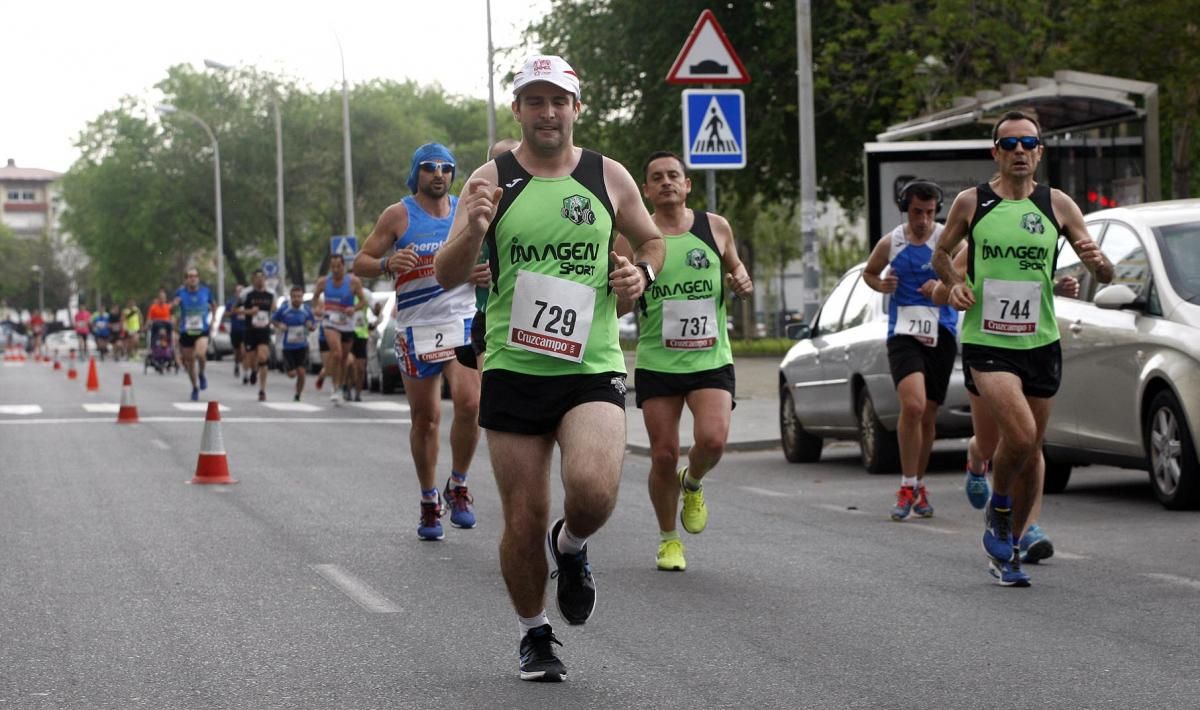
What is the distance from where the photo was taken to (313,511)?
1234cm

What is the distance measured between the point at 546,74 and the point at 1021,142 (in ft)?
10.7

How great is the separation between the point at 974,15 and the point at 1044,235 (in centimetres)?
2003

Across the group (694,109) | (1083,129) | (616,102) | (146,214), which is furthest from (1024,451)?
(146,214)

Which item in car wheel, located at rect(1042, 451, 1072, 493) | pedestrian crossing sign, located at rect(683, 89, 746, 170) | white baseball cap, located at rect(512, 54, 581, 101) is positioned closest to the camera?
white baseball cap, located at rect(512, 54, 581, 101)

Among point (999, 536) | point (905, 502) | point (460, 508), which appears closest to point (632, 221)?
point (999, 536)

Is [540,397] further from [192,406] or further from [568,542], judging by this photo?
[192,406]

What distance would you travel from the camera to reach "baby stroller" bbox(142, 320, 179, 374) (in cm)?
4281

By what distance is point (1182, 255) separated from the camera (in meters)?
11.9

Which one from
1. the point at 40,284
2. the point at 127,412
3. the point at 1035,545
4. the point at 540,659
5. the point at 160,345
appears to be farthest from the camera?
the point at 40,284

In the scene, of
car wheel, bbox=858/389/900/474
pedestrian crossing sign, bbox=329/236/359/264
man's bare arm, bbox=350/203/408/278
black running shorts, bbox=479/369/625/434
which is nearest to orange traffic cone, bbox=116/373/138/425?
car wheel, bbox=858/389/900/474

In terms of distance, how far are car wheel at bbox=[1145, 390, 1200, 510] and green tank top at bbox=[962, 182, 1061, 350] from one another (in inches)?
103

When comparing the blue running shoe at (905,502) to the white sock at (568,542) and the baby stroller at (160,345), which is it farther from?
the baby stroller at (160,345)

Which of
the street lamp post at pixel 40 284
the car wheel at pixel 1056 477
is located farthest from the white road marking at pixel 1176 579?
the street lamp post at pixel 40 284

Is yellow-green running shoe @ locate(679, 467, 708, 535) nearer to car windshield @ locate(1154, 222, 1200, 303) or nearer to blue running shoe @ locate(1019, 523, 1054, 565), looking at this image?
blue running shoe @ locate(1019, 523, 1054, 565)
